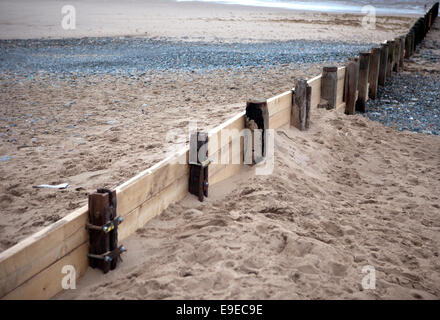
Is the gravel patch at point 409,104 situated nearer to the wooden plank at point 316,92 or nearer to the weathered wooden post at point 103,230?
the wooden plank at point 316,92

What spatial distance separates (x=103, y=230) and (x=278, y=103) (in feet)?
12.1

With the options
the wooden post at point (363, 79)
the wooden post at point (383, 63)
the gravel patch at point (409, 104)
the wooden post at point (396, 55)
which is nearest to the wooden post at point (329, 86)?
the gravel patch at point (409, 104)

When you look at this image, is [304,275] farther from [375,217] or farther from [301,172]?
[301,172]

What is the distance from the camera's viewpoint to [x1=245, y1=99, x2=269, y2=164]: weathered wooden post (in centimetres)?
528

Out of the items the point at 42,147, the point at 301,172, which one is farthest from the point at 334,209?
the point at 42,147

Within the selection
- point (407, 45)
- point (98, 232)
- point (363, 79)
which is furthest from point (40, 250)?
point (407, 45)

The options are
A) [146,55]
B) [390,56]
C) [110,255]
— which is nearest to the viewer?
[110,255]

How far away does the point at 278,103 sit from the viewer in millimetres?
6145

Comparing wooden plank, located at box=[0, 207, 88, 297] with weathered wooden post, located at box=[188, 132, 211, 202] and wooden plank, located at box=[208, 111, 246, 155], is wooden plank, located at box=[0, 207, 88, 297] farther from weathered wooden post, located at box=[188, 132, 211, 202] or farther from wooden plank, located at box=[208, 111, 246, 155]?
wooden plank, located at box=[208, 111, 246, 155]

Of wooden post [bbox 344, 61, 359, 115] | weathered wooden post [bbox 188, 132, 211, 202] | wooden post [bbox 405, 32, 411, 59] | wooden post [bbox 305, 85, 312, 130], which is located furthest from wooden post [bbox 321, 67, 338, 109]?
wooden post [bbox 405, 32, 411, 59]

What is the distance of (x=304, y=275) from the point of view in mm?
3172

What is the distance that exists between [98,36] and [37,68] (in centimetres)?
692

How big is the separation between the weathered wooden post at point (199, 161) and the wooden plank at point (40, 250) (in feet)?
4.56

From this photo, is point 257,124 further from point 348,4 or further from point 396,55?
point 348,4
